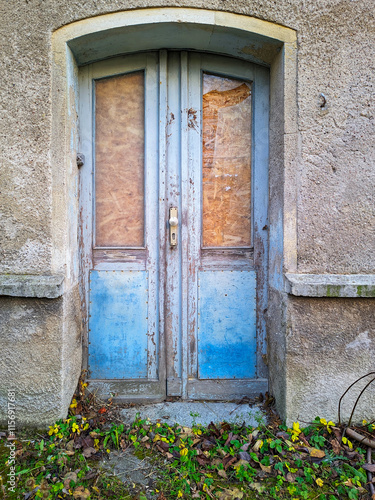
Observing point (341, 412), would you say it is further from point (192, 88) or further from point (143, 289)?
point (192, 88)

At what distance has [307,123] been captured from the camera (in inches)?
88.4

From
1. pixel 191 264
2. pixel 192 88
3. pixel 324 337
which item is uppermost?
pixel 192 88

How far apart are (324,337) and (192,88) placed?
2.08 meters

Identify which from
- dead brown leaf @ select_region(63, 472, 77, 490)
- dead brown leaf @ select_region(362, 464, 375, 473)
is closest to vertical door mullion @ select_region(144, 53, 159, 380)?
dead brown leaf @ select_region(63, 472, 77, 490)

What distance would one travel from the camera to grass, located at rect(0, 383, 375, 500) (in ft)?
5.91

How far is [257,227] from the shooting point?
2.61 metres

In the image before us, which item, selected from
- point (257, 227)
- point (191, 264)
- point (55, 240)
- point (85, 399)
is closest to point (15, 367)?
point (85, 399)

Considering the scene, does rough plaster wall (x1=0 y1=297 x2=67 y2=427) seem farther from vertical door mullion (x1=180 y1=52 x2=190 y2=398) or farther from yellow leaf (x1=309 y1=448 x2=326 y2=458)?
yellow leaf (x1=309 y1=448 x2=326 y2=458)

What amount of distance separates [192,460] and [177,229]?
154 cm

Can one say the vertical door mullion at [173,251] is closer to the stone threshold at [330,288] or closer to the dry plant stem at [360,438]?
the stone threshold at [330,288]

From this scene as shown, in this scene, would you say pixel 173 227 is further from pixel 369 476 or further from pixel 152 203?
pixel 369 476

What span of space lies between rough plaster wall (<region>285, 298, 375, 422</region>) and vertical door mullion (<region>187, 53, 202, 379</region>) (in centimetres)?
74

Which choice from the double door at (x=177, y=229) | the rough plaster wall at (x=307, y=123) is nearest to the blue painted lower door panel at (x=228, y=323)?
the double door at (x=177, y=229)

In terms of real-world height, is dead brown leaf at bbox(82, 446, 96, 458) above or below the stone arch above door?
below
